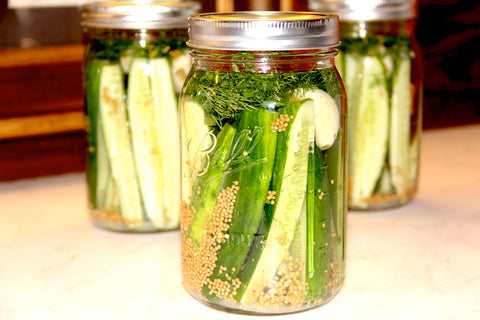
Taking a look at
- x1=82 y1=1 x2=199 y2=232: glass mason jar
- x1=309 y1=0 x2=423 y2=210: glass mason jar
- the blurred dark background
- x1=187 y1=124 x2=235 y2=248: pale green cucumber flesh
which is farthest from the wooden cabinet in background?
x1=187 y1=124 x2=235 y2=248: pale green cucumber flesh

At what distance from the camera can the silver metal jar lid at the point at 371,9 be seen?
94 cm

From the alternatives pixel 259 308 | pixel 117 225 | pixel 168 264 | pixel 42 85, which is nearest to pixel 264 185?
pixel 259 308

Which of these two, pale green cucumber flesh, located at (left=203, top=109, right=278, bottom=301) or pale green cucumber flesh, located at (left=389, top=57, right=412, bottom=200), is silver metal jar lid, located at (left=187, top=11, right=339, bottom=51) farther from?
pale green cucumber flesh, located at (left=389, top=57, right=412, bottom=200)

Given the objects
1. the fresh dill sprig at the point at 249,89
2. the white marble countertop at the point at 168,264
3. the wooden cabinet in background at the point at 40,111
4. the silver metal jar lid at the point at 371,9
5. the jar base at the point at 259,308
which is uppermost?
the silver metal jar lid at the point at 371,9

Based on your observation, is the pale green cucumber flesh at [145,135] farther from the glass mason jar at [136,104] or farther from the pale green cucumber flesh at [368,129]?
the pale green cucumber flesh at [368,129]

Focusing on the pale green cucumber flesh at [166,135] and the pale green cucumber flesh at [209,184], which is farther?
the pale green cucumber flesh at [166,135]

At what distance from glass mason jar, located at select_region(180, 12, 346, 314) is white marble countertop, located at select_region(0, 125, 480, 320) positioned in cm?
5

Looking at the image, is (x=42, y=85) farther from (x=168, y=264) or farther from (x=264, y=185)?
(x=264, y=185)

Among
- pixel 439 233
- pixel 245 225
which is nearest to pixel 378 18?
pixel 439 233

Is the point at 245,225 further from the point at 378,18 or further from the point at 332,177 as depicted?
the point at 378,18

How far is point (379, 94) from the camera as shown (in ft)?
3.20

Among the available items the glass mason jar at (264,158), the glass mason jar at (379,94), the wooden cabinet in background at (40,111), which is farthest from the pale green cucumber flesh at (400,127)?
the wooden cabinet in background at (40,111)

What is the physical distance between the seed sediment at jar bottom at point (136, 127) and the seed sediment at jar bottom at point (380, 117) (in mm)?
248

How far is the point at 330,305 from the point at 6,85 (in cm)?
69
